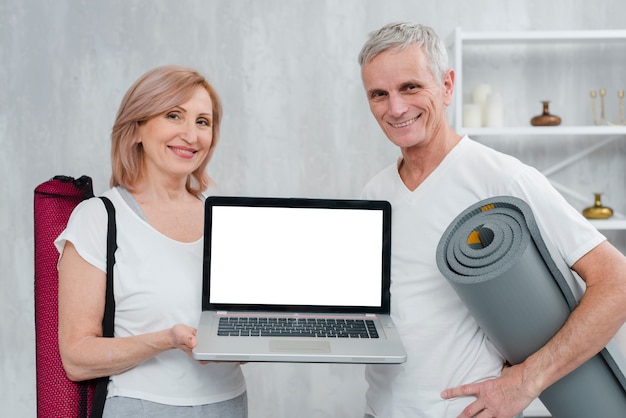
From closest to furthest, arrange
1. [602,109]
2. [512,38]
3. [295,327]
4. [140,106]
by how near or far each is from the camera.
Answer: [295,327], [140,106], [512,38], [602,109]

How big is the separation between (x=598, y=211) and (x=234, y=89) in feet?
5.23

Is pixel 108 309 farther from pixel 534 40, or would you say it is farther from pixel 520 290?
pixel 534 40

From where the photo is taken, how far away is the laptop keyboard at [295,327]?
4.22 feet

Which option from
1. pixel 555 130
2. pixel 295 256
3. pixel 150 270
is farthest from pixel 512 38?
pixel 150 270

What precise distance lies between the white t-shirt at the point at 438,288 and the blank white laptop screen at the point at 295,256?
0.07m

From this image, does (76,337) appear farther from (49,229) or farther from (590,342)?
(590,342)

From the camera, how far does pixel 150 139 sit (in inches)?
57.9


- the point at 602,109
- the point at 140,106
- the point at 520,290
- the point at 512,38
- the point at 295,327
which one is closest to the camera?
the point at 520,290

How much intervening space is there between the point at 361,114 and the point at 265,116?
41 cm

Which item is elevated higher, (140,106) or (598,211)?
(140,106)

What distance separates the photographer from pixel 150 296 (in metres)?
1.37

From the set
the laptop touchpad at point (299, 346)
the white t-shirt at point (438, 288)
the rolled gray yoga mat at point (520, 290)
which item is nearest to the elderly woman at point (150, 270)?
the laptop touchpad at point (299, 346)

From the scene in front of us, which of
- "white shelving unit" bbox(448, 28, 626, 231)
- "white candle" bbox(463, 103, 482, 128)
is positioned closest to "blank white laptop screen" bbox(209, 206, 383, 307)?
"white shelving unit" bbox(448, 28, 626, 231)

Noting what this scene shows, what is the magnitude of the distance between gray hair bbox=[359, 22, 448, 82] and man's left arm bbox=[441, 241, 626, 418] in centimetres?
50
